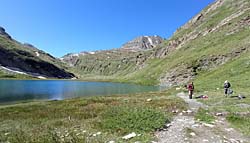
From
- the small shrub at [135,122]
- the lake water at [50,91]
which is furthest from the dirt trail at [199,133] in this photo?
the lake water at [50,91]

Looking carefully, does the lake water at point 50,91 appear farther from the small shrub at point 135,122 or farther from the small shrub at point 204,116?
the small shrub at point 204,116

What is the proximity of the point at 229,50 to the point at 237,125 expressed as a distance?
10122 centimetres

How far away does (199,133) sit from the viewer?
693 inches

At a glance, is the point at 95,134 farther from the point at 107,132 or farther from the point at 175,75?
the point at 175,75

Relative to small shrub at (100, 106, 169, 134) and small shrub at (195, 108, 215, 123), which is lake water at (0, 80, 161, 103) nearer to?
small shrub at (100, 106, 169, 134)

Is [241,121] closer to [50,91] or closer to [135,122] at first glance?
[135,122]

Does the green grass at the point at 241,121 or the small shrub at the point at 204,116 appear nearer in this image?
the green grass at the point at 241,121

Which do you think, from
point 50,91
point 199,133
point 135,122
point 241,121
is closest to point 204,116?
point 241,121

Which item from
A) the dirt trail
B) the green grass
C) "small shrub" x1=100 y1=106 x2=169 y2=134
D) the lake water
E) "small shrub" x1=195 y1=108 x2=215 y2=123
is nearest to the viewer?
the dirt trail

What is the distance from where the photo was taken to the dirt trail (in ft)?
53.3

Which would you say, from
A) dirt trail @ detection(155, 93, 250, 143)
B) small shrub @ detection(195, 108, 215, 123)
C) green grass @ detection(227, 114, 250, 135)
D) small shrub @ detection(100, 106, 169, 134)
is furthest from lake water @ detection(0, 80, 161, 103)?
green grass @ detection(227, 114, 250, 135)

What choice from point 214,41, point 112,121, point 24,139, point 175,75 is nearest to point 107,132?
point 112,121

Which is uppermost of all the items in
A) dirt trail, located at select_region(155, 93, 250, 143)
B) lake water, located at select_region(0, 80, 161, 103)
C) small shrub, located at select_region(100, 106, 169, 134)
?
lake water, located at select_region(0, 80, 161, 103)

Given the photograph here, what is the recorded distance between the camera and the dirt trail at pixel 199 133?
53.3ft
